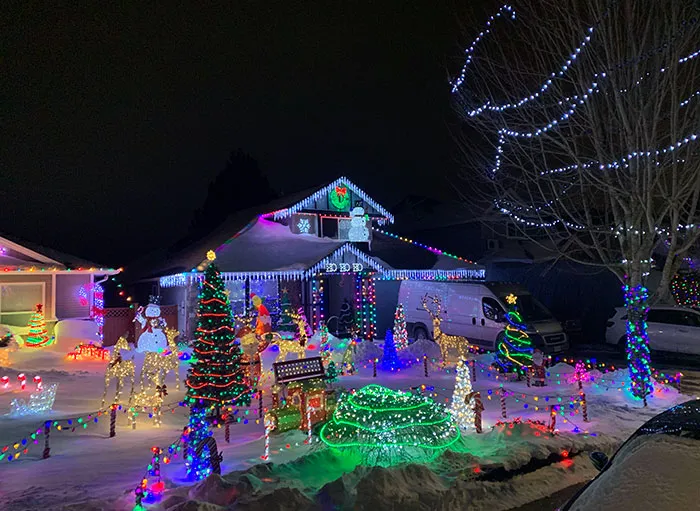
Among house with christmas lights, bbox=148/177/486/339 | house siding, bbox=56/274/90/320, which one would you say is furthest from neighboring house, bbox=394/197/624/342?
house siding, bbox=56/274/90/320

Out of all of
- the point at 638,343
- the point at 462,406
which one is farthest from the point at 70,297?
the point at 638,343

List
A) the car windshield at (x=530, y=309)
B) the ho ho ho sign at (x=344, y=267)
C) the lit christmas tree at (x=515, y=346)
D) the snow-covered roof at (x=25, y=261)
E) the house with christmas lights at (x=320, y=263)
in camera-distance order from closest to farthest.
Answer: the lit christmas tree at (x=515, y=346), the car windshield at (x=530, y=309), the snow-covered roof at (x=25, y=261), the house with christmas lights at (x=320, y=263), the ho ho ho sign at (x=344, y=267)

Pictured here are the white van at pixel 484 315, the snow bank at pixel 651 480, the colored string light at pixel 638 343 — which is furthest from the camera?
the white van at pixel 484 315

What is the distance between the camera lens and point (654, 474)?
304 cm

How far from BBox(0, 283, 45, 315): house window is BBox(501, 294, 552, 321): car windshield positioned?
17.8 meters

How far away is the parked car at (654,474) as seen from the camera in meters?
2.83

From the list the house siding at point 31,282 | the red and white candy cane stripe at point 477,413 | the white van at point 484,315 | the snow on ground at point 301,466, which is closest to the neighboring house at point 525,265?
the white van at point 484,315

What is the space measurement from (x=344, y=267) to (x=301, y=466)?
14.1 meters

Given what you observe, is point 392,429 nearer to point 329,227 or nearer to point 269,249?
point 269,249

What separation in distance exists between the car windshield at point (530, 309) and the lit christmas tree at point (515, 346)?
3996 millimetres

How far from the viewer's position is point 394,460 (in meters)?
6.34

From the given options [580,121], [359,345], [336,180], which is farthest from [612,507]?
[336,180]

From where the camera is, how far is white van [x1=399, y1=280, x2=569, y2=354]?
15.9 meters

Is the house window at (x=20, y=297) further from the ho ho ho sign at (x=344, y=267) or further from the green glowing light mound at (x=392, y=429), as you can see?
the green glowing light mound at (x=392, y=429)
